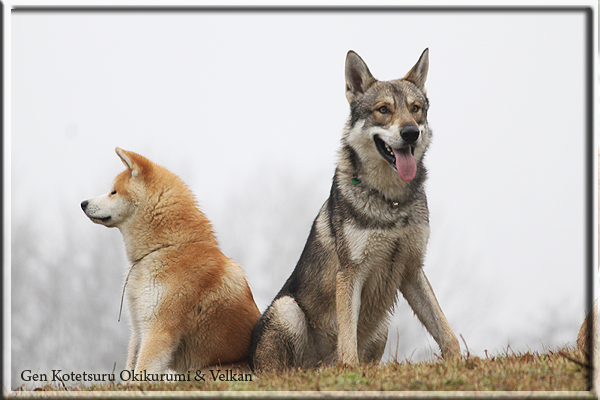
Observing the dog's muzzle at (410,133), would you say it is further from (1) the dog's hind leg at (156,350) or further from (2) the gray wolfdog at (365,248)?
(1) the dog's hind leg at (156,350)

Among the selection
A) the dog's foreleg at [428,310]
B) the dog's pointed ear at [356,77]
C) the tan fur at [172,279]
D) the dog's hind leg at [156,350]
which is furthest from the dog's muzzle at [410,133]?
the dog's hind leg at [156,350]

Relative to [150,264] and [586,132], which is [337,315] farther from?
[586,132]

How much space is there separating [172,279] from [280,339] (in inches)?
51.3

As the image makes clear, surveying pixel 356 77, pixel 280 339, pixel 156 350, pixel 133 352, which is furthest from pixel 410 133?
pixel 133 352

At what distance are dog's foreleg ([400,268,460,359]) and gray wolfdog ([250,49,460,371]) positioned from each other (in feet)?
0.03

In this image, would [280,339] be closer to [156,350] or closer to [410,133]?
[156,350]

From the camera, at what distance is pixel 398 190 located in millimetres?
5465

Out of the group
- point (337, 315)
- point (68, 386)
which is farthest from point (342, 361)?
point (68, 386)

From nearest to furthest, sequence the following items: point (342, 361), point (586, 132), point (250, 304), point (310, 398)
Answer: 1. point (310, 398)
2. point (586, 132)
3. point (342, 361)
4. point (250, 304)

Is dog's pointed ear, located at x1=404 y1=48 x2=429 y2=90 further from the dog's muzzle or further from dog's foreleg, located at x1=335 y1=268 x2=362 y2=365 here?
dog's foreleg, located at x1=335 y1=268 x2=362 y2=365

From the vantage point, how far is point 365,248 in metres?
5.28

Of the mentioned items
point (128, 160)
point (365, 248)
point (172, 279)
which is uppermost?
point (128, 160)

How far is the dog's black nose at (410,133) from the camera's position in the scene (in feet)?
16.6

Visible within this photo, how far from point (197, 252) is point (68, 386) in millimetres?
1818
